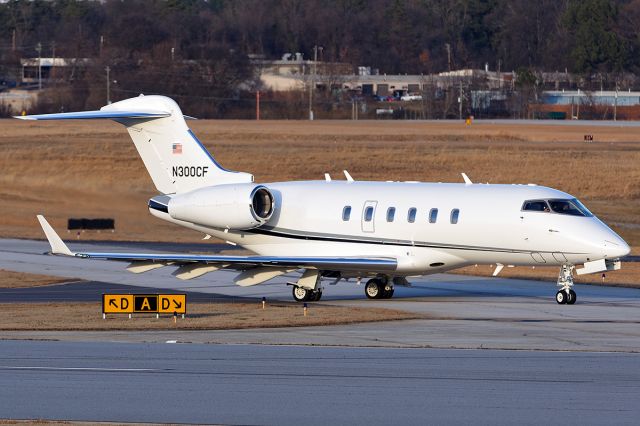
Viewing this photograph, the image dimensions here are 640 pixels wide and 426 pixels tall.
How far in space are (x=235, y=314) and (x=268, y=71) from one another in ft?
387

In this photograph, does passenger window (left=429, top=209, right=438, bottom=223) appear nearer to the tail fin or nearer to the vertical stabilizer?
the tail fin

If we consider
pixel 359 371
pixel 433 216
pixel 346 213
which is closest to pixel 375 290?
pixel 346 213

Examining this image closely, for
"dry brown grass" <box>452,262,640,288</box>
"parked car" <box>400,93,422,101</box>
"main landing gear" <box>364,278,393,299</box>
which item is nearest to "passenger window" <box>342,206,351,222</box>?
"main landing gear" <box>364,278,393,299</box>

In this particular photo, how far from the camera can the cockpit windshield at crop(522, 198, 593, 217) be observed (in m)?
28.2

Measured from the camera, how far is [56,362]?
19.6 m

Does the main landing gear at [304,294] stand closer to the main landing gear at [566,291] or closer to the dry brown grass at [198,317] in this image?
the dry brown grass at [198,317]

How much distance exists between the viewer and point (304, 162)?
239 ft

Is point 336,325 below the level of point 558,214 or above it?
below

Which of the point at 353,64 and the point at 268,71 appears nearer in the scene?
the point at 268,71

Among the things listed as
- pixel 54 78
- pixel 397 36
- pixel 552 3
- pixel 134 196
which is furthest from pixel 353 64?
pixel 134 196

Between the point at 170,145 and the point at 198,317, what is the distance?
7.39m

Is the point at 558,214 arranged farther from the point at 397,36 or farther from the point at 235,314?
the point at 397,36

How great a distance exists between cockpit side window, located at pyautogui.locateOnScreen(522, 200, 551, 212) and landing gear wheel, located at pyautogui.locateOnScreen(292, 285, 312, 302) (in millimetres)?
5469

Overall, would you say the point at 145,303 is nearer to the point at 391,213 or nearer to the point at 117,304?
the point at 117,304
